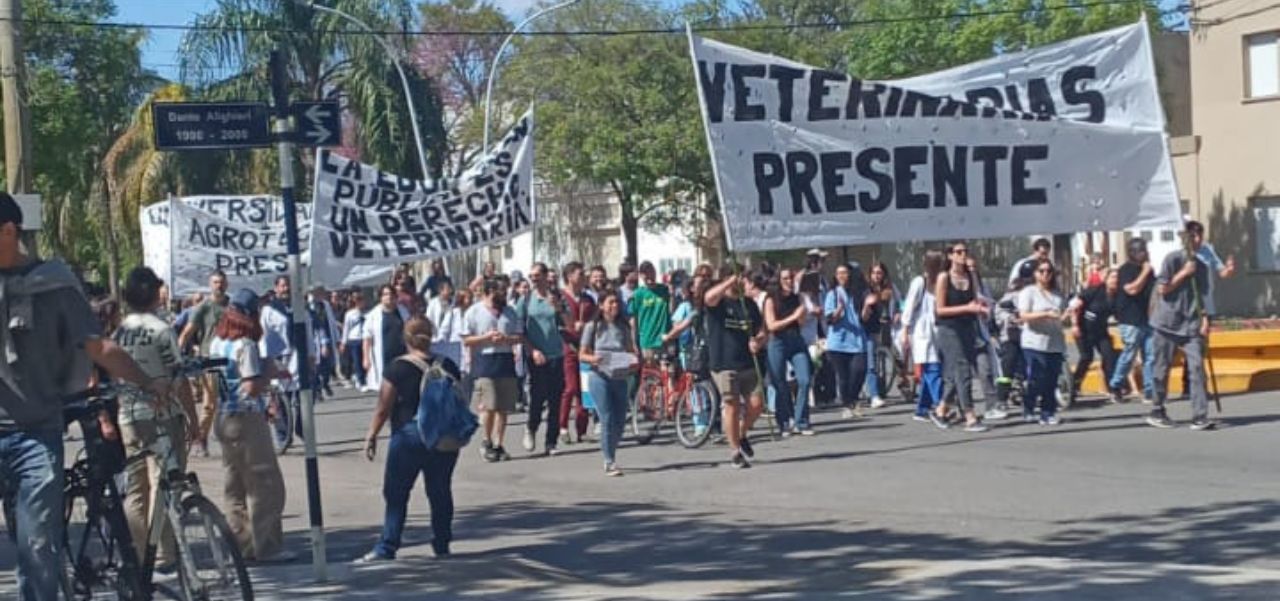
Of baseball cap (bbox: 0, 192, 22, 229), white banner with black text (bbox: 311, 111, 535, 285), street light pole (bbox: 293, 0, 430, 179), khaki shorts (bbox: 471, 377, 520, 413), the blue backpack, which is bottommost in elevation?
khaki shorts (bbox: 471, 377, 520, 413)

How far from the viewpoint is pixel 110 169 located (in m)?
41.6

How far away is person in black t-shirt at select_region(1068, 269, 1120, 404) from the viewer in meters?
18.9

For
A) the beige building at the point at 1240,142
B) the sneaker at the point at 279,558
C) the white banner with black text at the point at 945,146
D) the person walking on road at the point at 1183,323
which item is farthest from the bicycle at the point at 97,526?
the beige building at the point at 1240,142

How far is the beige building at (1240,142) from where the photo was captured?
36781mm

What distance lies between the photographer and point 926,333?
18125 mm

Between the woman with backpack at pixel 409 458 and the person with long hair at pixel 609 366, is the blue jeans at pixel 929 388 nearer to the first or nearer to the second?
the person with long hair at pixel 609 366

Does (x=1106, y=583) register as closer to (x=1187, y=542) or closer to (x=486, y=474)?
(x=1187, y=542)

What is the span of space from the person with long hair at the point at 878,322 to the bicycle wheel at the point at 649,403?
2841 mm

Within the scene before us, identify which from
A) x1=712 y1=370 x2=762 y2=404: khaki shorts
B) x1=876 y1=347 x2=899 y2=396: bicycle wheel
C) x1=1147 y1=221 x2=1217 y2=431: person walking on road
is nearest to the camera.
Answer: x1=712 y1=370 x2=762 y2=404: khaki shorts

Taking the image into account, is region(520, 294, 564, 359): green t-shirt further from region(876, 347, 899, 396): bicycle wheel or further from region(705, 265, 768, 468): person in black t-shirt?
region(876, 347, 899, 396): bicycle wheel

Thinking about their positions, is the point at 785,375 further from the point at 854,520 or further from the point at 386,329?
the point at 854,520

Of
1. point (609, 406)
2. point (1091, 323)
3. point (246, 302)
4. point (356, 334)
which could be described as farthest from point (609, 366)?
point (356, 334)

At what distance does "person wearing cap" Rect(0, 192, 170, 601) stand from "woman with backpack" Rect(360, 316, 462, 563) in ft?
11.7

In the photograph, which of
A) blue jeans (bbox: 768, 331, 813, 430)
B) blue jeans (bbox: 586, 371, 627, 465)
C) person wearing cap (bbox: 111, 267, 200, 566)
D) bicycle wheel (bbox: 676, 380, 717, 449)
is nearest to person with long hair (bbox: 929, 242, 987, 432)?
blue jeans (bbox: 768, 331, 813, 430)
